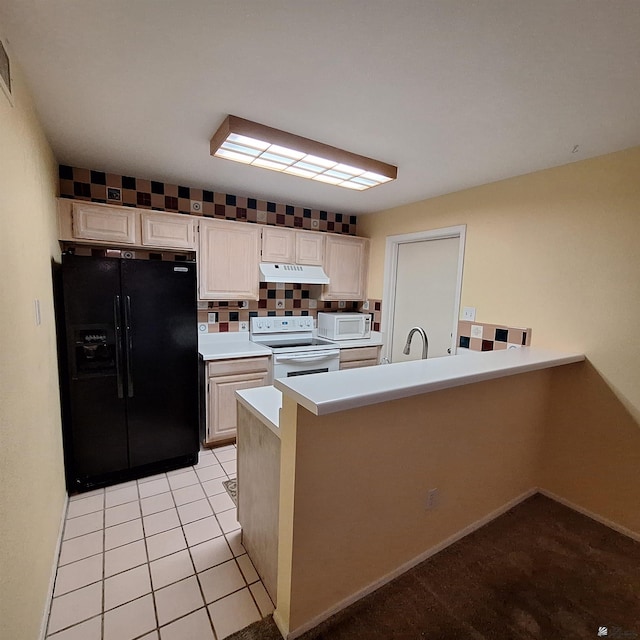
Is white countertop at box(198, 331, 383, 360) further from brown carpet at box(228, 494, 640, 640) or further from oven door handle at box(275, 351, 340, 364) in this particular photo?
brown carpet at box(228, 494, 640, 640)

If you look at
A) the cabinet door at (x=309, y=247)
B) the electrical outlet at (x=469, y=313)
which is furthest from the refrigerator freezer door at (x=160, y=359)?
the electrical outlet at (x=469, y=313)

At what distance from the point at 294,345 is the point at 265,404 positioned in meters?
1.67

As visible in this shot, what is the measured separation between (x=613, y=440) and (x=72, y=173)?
421 centimetres

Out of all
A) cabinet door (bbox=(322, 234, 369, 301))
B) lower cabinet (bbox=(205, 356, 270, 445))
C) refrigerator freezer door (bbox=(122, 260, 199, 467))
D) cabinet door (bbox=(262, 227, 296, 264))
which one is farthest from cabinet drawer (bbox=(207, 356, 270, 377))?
cabinet door (bbox=(322, 234, 369, 301))

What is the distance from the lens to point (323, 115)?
1.62 m

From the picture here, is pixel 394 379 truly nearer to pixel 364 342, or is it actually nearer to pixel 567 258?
pixel 567 258

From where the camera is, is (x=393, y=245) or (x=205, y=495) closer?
(x=205, y=495)

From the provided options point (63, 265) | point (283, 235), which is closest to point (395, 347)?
point (283, 235)

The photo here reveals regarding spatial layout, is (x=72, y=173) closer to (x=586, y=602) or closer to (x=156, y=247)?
(x=156, y=247)

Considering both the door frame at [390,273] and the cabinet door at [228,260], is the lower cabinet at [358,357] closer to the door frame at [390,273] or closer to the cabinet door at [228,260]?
the door frame at [390,273]

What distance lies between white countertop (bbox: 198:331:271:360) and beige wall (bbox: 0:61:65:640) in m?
1.16

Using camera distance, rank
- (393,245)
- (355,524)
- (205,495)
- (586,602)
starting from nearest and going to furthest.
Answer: (355,524) → (586,602) → (205,495) → (393,245)

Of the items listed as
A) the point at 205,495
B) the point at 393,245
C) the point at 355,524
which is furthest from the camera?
the point at 393,245

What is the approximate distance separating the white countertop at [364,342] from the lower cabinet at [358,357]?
0.14 feet
